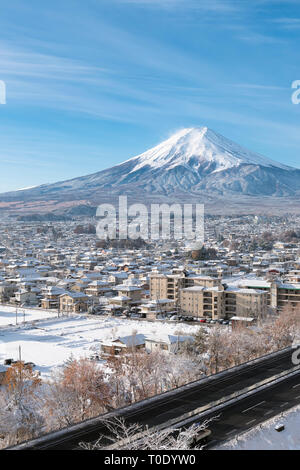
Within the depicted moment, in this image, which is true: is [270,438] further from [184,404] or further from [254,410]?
[184,404]

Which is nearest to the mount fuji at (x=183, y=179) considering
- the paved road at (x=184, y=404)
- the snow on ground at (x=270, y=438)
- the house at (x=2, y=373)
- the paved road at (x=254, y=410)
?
the house at (x=2, y=373)

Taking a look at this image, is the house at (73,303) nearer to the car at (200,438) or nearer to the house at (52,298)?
the house at (52,298)

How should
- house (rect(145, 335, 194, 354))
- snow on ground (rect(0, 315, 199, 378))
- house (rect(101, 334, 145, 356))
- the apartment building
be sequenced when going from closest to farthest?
house (rect(145, 335, 194, 354))
house (rect(101, 334, 145, 356))
snow on ground (rect(0, 315, 199, 378))
the apartment building

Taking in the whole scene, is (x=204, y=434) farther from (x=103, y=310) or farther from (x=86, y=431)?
(x=103, y=310)

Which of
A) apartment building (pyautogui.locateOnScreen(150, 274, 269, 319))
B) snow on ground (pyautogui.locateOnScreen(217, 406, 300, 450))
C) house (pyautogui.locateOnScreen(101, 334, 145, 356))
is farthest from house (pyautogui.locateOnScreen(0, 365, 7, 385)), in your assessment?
apartment building (pyautogui.locateOnScreen(150, 274, 269, 319))

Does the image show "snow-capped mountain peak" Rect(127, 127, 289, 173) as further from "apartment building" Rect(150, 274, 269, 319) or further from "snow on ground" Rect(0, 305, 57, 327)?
"apartment building" Rect(150, 274, 269, 319)

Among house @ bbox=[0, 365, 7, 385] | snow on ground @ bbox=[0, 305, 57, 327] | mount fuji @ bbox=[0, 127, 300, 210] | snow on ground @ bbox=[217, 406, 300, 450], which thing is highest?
mount fuji @ bbox=[0, 127, 300, 210]
